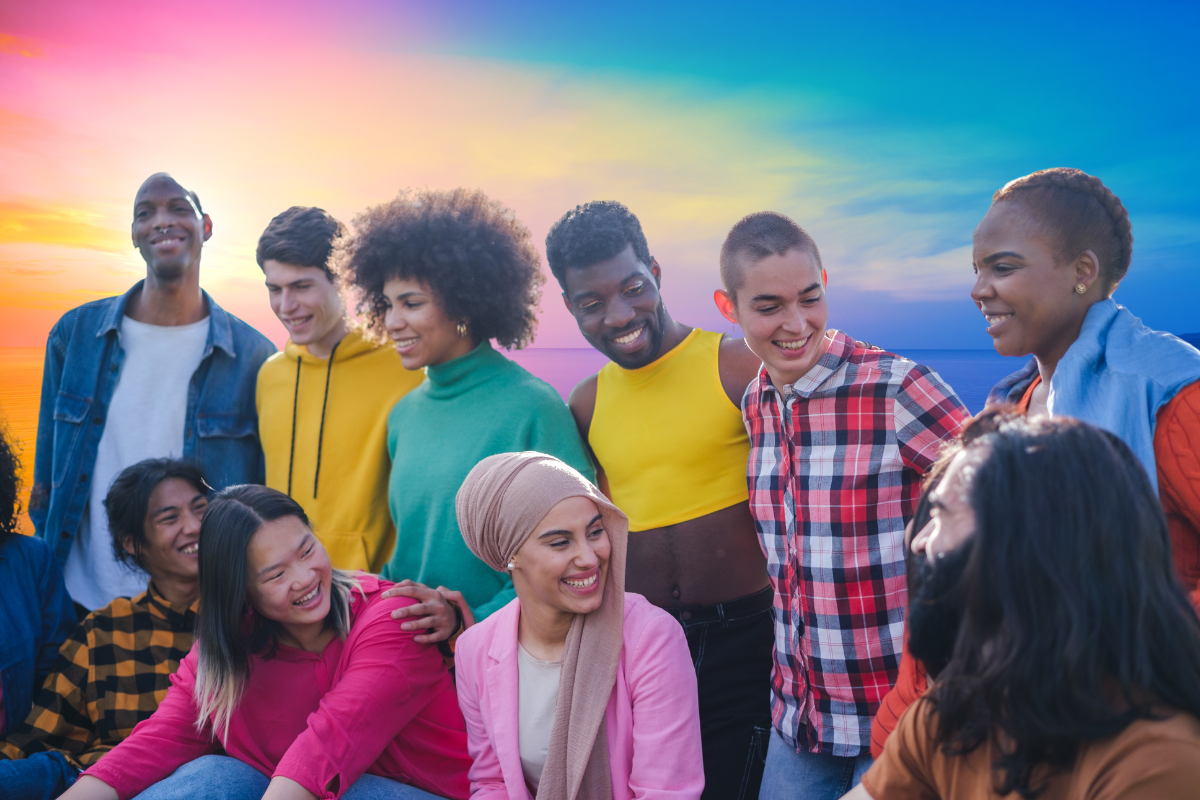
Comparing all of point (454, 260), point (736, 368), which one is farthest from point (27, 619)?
point (736, 368)

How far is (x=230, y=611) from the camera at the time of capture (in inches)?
113

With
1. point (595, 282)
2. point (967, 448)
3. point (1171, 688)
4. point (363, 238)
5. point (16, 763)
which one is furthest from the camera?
point (363, 238)

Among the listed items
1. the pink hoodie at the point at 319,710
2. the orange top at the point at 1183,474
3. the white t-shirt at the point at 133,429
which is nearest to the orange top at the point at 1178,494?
the orange top at the point at 1183,474

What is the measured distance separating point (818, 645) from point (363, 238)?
8.74 ft

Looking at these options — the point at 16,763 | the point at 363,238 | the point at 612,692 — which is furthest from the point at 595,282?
the point at 16,763

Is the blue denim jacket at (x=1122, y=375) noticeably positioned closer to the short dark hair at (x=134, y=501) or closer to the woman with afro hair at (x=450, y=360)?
the woman with afro hair at (x=450, y=360)

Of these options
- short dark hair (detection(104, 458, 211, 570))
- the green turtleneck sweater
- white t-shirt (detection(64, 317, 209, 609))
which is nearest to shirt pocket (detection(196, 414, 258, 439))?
white t-shirt (detection(64, 317, 209, 609))

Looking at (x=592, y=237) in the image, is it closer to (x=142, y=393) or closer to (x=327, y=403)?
(x=327, y=403)

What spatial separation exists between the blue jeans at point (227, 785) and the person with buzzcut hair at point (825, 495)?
132 cm

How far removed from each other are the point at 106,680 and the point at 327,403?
1.48 m

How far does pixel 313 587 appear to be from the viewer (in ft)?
9.56

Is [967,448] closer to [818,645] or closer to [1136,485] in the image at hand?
[1136,485]

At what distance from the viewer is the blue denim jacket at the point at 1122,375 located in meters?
2.14

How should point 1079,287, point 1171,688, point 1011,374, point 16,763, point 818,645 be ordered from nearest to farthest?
point 1171,688 < point 1079,287 < point 818,645 < point 1011,374 < point 16,763
